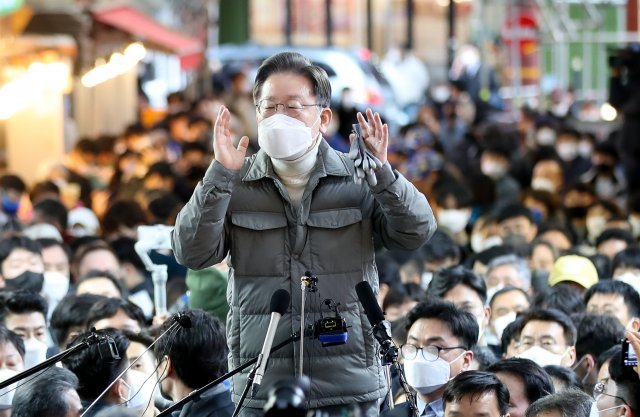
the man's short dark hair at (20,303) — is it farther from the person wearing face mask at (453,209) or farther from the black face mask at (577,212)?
the black face mask at (577,212)

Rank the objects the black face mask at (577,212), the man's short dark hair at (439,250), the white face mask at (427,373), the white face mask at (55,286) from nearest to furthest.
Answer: the white face mask at (427,373), the white face mask at (55,286), the man's short dark hair at (439,250), the black face mask at (577,212)

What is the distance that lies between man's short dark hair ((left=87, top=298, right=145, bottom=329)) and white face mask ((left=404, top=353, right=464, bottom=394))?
1796mm

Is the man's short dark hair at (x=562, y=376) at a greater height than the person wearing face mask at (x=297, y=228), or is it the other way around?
the person wearing face mask at (x=297, y=228)

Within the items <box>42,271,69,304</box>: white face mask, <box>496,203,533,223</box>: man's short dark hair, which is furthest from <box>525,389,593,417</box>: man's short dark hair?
<box>496,203,533,223</box>: man's short dark hair

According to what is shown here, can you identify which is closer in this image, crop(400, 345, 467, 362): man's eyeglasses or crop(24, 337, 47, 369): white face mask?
crop(400, 345, 467, 362): man's eyeglasses

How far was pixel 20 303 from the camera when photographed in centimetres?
927

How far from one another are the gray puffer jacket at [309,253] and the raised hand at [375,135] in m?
0.20

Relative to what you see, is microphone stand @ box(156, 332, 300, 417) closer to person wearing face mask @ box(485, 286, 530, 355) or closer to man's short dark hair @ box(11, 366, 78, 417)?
man's short dark hair @ box(11, 366, 78, 417)

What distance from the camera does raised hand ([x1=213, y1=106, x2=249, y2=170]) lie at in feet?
20.2

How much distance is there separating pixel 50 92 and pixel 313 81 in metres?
17.0

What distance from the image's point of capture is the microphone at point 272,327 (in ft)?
18.2

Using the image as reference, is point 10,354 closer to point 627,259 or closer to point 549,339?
point 549,339

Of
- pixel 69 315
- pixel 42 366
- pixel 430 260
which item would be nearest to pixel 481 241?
pixel 430 260

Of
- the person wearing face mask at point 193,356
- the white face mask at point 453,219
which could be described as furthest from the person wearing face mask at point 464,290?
the white face mask at point 453,219
